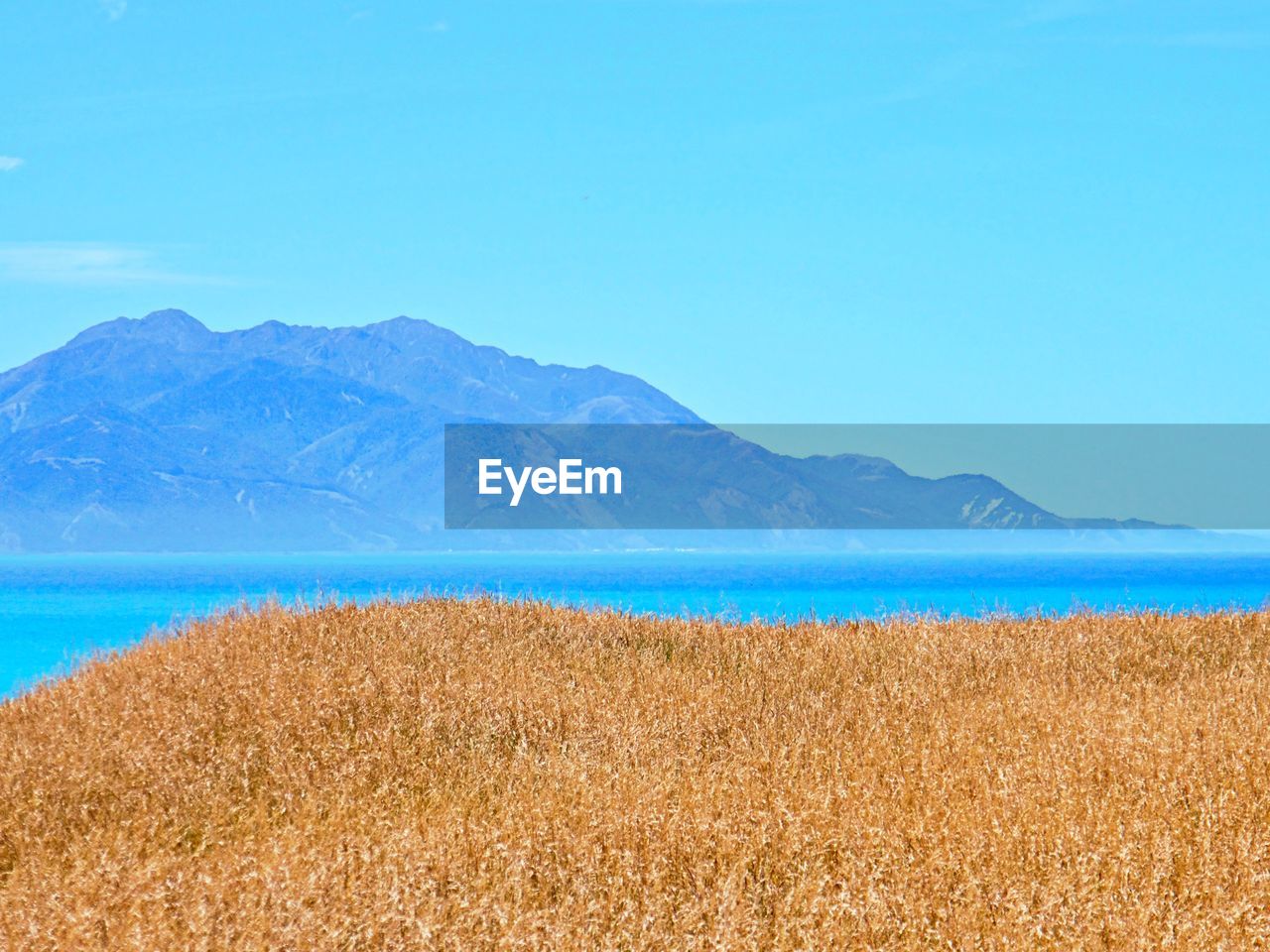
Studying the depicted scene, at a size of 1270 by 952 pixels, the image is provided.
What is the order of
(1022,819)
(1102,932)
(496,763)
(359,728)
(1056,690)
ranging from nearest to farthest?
1. (1102,932)
2. (1022,819)
3. (496,763)
4. (359,728)
5. (1056,690)

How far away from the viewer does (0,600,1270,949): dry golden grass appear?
5660mm

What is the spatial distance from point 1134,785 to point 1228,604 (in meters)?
11.5

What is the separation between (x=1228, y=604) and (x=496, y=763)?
13.1 m

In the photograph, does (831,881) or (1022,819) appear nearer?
(831,881)

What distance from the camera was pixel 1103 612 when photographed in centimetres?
1695

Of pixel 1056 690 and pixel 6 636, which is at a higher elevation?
pixel 1056 690

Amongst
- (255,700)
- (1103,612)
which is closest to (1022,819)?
(255,700)

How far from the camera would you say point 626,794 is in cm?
770

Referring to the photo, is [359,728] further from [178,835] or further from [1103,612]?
[1103,612]

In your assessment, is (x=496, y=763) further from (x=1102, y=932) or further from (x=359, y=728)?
(x=1102, y=932)

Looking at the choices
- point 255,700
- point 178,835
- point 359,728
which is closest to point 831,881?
point 178,835

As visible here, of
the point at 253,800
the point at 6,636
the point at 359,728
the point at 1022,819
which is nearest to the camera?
the point at 1022,819

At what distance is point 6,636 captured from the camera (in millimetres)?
79312

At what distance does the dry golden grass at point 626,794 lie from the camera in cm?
566
